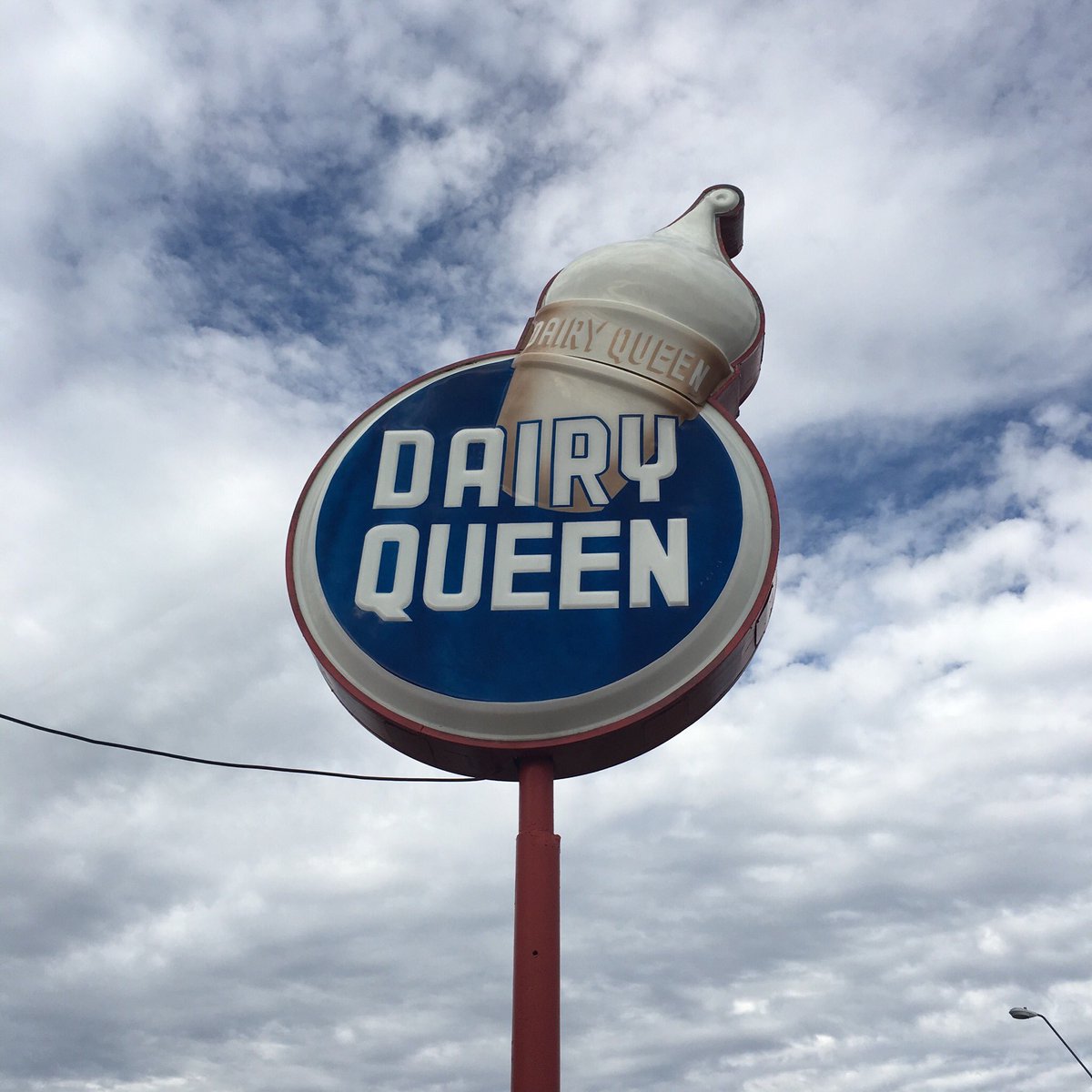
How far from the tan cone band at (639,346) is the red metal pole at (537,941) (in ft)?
12.1

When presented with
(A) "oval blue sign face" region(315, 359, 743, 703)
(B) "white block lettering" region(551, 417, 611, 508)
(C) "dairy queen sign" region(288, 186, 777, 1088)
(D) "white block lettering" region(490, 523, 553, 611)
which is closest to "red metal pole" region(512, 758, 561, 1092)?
(C) "dairy queen sign" region(288, 186, 777, 1088)

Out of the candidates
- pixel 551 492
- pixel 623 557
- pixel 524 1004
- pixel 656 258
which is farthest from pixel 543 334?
pixel 524 1004

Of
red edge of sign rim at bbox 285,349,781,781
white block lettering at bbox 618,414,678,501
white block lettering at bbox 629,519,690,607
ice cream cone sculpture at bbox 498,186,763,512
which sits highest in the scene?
ice cream cone sculpture at bbox 498,186,763,512

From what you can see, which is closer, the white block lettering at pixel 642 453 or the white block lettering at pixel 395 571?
the white block lettering at pixel 395 571

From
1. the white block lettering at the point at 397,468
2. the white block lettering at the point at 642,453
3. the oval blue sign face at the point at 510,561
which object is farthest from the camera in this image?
the white block lettering at the point at 397,468

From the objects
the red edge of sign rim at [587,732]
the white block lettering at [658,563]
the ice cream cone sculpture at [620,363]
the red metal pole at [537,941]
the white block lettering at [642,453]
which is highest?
the ice cream cone sculpture at [620,363]

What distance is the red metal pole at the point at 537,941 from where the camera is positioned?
6.98m

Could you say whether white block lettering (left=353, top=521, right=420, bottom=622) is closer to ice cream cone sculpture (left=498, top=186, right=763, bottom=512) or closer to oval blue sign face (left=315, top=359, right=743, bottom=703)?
oval blue sign face (left=315, top=359, right=743, bottom=703)

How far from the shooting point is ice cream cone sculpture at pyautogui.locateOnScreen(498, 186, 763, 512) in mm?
9328

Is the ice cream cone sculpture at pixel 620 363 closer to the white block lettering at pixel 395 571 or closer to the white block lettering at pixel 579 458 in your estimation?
the white block lettering at pixel 579 458

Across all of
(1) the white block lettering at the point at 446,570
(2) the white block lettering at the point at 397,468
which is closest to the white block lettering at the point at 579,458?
(1) the white block lettering at the point at 446,570

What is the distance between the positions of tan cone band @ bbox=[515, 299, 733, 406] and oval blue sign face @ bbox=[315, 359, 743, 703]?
0.55 m

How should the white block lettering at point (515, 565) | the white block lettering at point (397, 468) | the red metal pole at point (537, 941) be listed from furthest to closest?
the white block lettering at point (397, 468) < the white block lettering at point (515, 565) < the red metal pole at point (537, 941)

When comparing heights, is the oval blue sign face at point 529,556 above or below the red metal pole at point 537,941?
above
